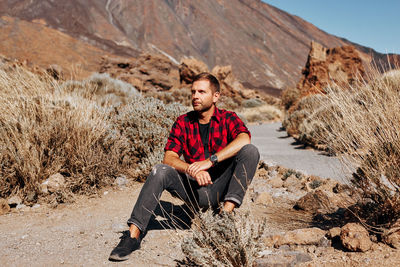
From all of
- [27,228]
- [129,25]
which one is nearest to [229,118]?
[27,228]

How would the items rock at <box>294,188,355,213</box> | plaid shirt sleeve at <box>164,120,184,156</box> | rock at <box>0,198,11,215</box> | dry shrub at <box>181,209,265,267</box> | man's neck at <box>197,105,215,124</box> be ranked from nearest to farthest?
1. dry shrub at <box>181,209,265,267</box>
2. plaid shirt sleeve at <box>164,120,184,156</box>
3. man's neck at <box>197,105,215,124</box>
4. rock at <box>294,188,355,213</box>
5. rock at <box>0,198,11,215</box>

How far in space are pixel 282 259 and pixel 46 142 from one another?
331 centimetres

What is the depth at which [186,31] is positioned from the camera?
104 m

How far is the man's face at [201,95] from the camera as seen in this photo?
2775mm

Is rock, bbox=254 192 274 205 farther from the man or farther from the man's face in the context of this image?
the man's face

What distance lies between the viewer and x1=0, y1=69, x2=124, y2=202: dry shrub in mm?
3799

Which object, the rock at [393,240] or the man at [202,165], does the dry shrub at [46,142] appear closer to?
the man at [202,165]

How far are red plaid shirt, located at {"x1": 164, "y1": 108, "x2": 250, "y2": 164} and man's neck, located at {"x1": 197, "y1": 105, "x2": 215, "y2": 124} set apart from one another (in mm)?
44

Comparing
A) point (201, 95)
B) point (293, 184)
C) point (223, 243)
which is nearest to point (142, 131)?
point (201, 95)

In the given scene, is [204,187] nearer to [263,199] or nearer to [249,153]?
[249,153]

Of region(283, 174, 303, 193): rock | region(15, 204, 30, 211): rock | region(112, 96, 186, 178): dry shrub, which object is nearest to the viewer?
region(15, 204, 30, 211): rock

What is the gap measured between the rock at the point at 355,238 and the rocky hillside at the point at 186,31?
66.2 m

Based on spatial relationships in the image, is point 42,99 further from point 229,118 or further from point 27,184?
point 229,118

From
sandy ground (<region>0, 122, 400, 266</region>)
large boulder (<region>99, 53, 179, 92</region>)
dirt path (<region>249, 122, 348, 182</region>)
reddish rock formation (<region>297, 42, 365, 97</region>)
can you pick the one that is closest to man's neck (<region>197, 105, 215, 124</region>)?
sandy ground (<region>0, 122, 400, 266</region>)
